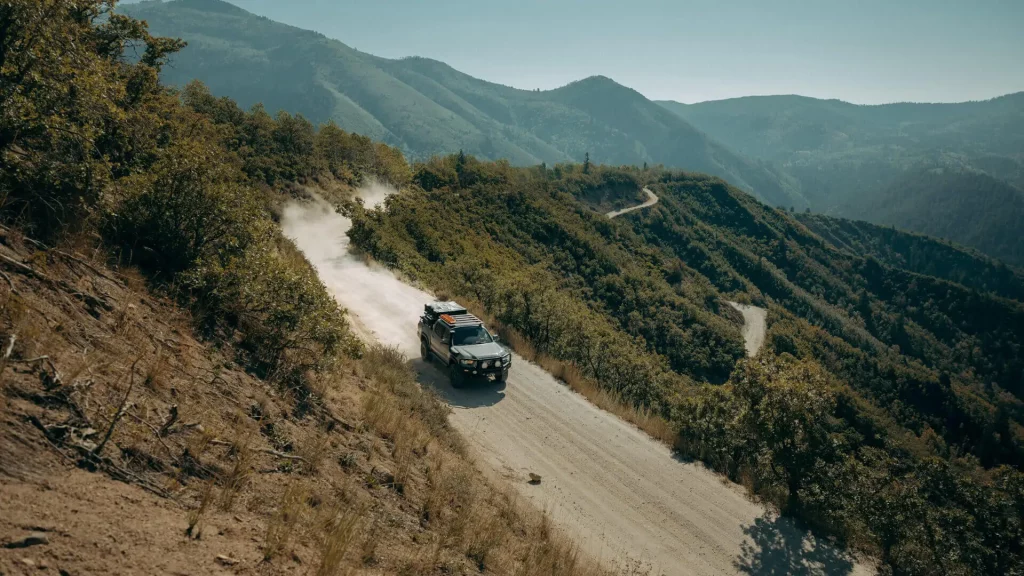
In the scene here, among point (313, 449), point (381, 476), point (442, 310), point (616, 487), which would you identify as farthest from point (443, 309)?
point (313, 449)

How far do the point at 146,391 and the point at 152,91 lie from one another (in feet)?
64.4

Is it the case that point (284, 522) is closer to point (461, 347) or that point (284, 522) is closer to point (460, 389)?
point (460, 389)

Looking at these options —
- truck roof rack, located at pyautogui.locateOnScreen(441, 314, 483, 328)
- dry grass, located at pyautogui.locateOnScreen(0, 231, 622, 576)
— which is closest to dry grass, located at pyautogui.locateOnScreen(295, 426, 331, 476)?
dry grass, located at pyautogui.locateOnScreen(0, 231, 622, 576)

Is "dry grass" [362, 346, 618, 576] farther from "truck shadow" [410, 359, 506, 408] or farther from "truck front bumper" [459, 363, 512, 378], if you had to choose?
"truck front bumper" [459, 363, 512, 378]

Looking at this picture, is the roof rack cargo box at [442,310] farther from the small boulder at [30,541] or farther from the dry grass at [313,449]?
the small boulder at [30,541]

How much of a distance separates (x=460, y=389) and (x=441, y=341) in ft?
6.24

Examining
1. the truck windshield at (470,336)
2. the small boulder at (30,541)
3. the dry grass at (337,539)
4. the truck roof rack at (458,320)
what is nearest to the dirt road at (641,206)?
the truck roof rack at (458,320)

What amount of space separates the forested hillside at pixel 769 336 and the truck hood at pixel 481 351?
5.32 meters

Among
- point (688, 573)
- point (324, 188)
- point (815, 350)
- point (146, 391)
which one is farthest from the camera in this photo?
point (815, 350)

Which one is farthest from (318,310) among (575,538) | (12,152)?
(575,538)

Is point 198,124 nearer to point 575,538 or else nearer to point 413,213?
point 413,213

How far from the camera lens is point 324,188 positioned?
4916 centimetres

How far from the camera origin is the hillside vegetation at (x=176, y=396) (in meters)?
4.97

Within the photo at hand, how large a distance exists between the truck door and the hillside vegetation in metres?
3.93
